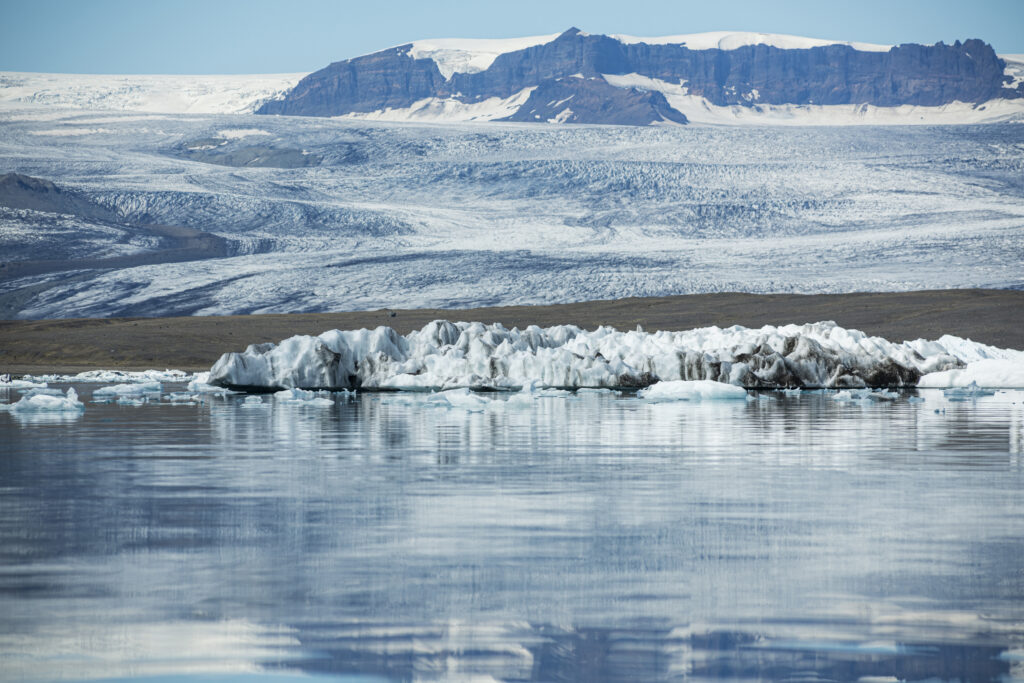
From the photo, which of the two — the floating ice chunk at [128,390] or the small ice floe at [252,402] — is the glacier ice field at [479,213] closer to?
the floating ice chunk at [128,390]

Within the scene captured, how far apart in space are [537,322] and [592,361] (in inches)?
761

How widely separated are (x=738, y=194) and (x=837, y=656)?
64914mm

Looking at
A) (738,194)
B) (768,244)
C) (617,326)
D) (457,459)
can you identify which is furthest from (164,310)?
(457,459)

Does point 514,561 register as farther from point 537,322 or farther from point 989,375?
point 537,322

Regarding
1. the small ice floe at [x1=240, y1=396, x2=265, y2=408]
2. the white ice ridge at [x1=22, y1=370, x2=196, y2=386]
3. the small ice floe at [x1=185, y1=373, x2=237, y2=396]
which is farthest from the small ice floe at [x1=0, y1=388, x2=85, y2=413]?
the white ice ridge at [x1=22, y1=370, x2=196, y2=386]

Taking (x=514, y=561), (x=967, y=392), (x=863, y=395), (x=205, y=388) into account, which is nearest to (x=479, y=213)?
(x=205, y=388)

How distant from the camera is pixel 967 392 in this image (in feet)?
75.3

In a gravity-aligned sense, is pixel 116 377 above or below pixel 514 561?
below

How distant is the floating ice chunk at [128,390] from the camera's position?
2225cm

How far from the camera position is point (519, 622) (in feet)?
15.6

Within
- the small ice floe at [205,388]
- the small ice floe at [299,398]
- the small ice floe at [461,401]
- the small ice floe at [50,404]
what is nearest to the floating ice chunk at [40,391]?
the small ice floe at [205,388]

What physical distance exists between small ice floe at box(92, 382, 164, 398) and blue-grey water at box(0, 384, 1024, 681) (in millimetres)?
10533

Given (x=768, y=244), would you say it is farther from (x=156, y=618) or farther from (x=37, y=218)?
(x=156, y=618)

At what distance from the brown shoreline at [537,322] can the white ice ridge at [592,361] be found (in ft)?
29.3
